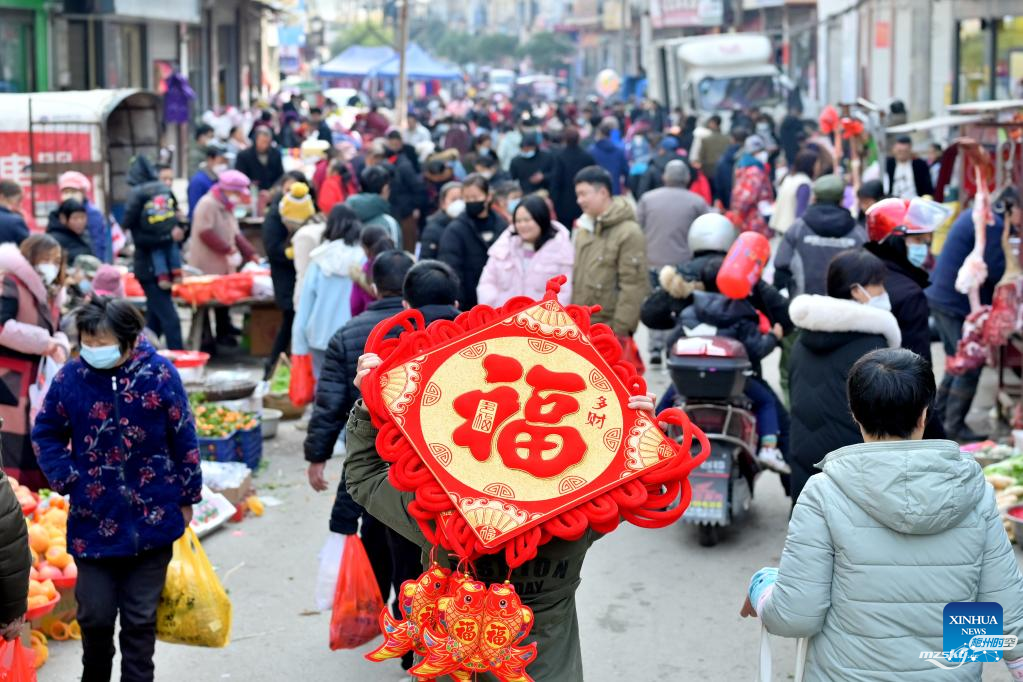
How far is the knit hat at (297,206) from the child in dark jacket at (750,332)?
4.69 m

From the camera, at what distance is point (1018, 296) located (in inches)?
360

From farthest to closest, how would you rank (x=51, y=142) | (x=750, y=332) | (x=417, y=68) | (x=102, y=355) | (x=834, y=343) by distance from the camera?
(x=417, y=68) < (x=51, y=142) < (x=750, y=332) < (x=834, y=343) < (x=102, y=355)

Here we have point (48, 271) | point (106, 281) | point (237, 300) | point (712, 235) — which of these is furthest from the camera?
point (237, 300)

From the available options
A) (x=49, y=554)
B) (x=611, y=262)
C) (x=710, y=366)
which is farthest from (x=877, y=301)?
(x=49, y=554)

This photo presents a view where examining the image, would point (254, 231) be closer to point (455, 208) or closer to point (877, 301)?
point (455, 208)

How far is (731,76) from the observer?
3484 centimetres

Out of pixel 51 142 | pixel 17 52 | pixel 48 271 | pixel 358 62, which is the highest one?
Answer: pixel 358 62

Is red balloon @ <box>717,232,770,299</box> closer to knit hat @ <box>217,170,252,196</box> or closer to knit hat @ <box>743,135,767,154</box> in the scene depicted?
knit hat @ <box>217,170,252,196</box>

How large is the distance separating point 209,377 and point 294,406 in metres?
0.69

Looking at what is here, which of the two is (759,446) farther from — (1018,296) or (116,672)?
(116,672)

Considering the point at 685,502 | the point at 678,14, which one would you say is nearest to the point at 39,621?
the point at 685,502

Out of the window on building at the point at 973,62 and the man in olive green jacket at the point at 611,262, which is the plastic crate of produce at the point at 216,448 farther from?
the window on building at the point at 973,62

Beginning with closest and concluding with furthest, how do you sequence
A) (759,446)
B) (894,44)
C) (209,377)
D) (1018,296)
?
(759,446) → (1018,296) → (209,377) → (894,44)

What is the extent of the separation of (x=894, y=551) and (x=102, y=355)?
286 centimetres
